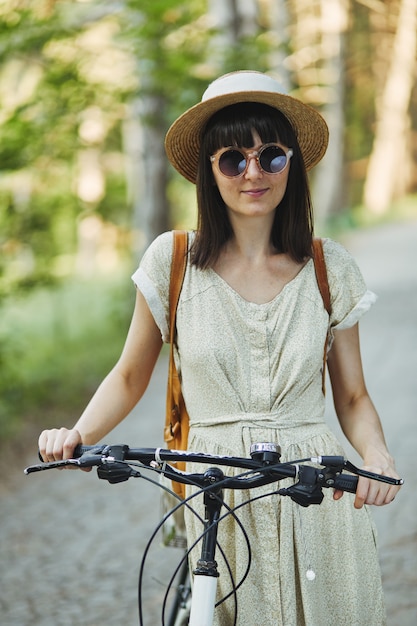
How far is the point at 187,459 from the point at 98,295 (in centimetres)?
1341

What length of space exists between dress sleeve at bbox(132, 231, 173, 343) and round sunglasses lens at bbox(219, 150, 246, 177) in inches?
11.1

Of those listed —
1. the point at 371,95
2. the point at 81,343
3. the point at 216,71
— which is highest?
the point at 371,95

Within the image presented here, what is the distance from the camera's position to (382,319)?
45.3ft

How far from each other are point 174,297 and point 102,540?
3.90 m

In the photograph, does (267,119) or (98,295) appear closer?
(267,119)

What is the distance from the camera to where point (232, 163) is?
2582mm

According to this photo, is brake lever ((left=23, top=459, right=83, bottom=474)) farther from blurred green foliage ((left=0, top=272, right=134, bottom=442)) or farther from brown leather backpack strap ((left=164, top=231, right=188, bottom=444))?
blurred green foliage ((left=0, top=272, right=134, bottom=442))

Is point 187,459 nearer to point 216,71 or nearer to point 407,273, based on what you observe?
point 216,71

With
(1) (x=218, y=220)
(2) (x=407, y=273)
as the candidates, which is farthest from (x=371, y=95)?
(1) (x=218, y=220)

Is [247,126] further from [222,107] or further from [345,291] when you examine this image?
[345,291]

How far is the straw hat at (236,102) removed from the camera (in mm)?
2588

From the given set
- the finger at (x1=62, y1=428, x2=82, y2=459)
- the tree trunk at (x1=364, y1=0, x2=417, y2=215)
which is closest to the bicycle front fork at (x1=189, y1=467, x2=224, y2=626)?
the finger at (x1=62, y1=428, x2=82, y2=459)

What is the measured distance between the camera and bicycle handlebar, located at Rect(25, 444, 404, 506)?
81.1 inches

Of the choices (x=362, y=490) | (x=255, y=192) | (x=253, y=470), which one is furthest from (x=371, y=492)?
(x=255, y=192)
